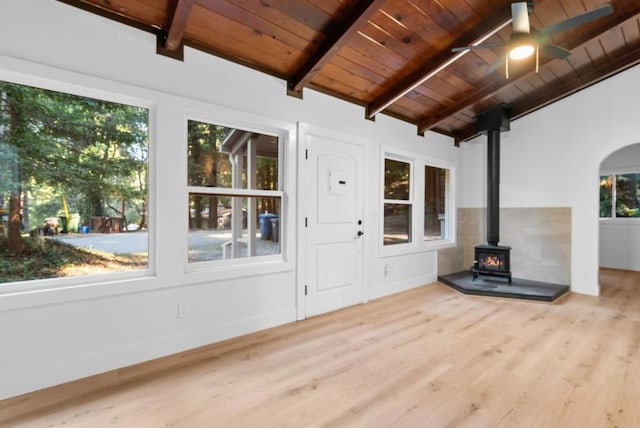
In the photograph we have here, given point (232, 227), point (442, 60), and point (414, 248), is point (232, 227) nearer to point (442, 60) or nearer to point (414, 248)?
point (442, 60)

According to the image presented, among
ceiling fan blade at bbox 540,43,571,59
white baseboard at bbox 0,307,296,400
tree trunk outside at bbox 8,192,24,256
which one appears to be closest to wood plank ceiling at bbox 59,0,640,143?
ceiling fan blade at bbox 540,43,571,59

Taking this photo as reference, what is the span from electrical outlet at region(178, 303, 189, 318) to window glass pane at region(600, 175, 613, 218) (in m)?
7.85

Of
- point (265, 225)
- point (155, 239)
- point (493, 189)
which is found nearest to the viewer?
point (155, 239)

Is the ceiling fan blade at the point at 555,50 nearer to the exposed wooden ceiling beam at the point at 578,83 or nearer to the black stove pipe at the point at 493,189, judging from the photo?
the exposed wooden ceiling beam at the point at 578,83

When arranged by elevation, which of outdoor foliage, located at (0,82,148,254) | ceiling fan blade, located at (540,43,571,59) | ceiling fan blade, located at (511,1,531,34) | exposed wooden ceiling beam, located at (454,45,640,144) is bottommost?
outdoor foliage, located at (0,82,148,254)

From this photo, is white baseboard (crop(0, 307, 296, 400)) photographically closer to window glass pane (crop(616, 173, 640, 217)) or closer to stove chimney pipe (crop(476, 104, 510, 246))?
stove chimney pipe (crop(476, 104, 510, 246))

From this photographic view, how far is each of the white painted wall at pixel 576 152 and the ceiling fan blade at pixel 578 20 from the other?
9.24 ft

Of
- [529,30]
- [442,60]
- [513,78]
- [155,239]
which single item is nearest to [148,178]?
[155,239]

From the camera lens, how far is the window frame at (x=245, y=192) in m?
2.72

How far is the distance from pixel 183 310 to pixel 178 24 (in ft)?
7.31

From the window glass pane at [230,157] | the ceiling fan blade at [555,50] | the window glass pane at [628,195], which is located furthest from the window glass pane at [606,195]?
the window glass pane at [230,157]

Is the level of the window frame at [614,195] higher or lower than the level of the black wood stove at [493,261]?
higher

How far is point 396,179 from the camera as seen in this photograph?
4.78 meters

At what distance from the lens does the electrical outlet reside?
2609 mm
